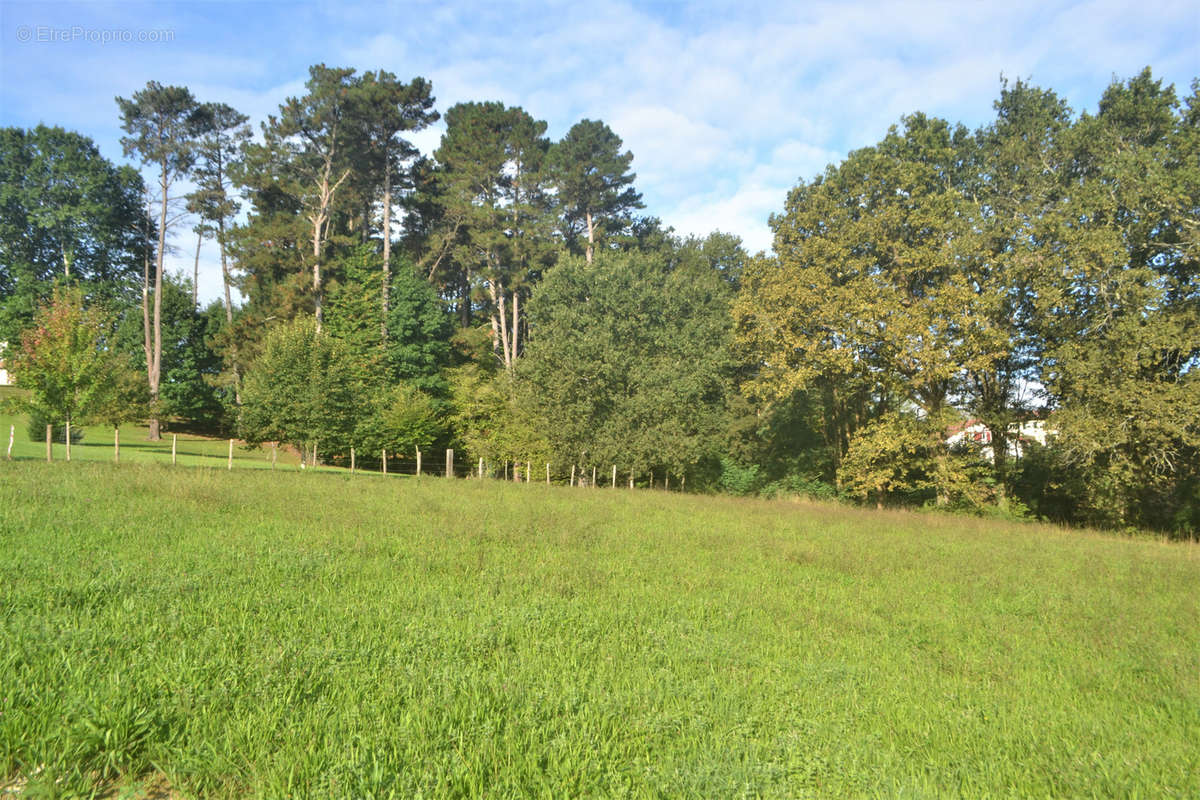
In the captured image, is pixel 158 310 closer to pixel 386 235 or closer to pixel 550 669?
pixel 386 235

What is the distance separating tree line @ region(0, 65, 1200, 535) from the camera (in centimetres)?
2378

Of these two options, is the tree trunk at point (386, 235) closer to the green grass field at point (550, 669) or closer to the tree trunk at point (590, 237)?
the tree trunk at point (590, 237)

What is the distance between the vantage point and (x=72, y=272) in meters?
52.8

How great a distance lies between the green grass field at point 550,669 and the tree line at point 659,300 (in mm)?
16050

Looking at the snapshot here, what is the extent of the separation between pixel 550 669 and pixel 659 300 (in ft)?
117

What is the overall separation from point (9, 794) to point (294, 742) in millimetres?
1301

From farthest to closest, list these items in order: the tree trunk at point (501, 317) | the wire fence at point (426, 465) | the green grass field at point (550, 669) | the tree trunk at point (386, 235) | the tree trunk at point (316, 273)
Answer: the tree trunk at point (501, 317) → the tree trunk at point (386, 235) → the tree trunk at point (316, 273) → the wire fence at point (426, 465) → the green grass field at point (550, 669)

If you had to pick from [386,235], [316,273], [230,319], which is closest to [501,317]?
[386,235]

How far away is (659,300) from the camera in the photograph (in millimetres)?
39844

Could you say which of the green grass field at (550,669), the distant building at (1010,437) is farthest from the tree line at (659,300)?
the green grass field at (550,669)

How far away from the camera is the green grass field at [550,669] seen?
3740 millimetres

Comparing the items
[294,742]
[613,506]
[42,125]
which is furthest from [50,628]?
[42,125]

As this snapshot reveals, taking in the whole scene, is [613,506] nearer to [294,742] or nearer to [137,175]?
Result: [294,742]

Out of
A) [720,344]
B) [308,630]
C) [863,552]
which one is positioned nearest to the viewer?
[308,630]
